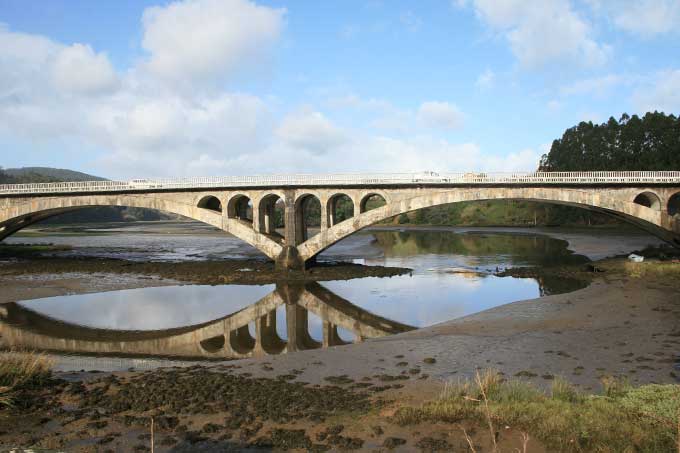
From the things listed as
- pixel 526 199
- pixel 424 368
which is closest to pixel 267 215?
pixel 526 199

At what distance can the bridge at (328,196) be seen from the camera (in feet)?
124

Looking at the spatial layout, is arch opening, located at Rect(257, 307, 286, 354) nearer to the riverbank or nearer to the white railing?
the riverbank

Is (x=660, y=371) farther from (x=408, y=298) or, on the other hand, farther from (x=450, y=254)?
(x=450, y=254)

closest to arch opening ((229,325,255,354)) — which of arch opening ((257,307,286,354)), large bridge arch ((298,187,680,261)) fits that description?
arch opening ((257,307,286,354))

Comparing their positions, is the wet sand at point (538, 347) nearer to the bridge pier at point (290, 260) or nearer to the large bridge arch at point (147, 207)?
the bridge pier at point (290, 260)

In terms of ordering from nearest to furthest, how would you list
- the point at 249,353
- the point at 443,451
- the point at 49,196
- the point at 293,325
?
the point at 443,451, the point at 249,353, the point at 293,325, the point at 49,196

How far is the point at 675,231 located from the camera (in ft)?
121

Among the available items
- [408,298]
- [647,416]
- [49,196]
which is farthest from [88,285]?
[647,416]

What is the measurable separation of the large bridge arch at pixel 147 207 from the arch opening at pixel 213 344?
20705mm

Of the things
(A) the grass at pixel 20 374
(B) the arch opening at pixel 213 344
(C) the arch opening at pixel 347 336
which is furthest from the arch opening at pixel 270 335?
(A) the grass at pixel 20 374

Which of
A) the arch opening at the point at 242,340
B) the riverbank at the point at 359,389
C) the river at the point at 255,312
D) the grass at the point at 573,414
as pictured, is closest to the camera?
the grass at the point at 573,414

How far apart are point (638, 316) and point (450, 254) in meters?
32.4

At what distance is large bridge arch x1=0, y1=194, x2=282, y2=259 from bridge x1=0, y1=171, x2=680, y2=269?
9 centimetres

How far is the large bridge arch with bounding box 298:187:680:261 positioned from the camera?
1473 inches
